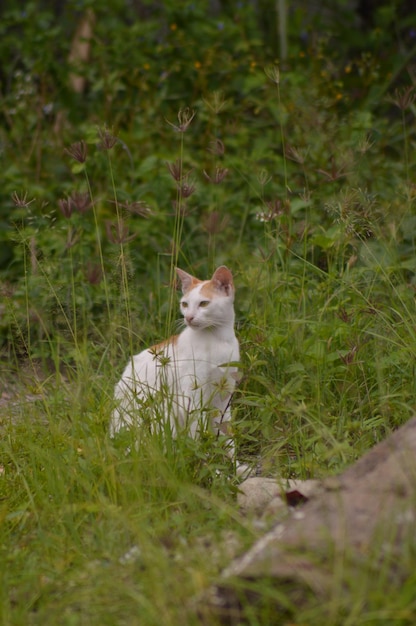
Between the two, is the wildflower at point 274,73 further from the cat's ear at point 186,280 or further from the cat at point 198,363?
the cat's ear at point 186,280

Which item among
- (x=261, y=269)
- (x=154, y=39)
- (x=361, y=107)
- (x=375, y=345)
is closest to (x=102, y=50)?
(x=154, y=39)

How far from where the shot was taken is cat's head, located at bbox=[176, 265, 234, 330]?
3.44 metres

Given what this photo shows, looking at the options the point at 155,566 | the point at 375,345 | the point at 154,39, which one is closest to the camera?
the point at 155,566

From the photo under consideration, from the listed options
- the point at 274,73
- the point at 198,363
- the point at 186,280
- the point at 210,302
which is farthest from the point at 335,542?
the point at 274,73

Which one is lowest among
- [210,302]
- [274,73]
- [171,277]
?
[210,302]

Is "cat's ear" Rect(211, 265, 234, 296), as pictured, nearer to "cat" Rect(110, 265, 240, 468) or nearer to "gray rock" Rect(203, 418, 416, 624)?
"cat" Rect(110, 265, 240, 468)

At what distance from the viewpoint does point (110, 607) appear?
2049 millimetres

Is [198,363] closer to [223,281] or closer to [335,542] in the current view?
[223,281]

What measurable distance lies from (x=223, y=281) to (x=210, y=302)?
12 centimetres

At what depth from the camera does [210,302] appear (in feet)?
11.3

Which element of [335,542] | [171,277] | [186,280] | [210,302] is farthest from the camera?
[186,280]

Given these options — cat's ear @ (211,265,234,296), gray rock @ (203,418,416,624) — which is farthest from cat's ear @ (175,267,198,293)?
gray rock @ (203,418,416,624)

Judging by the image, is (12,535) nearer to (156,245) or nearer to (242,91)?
(156,245)

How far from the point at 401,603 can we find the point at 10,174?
4.19 metres
